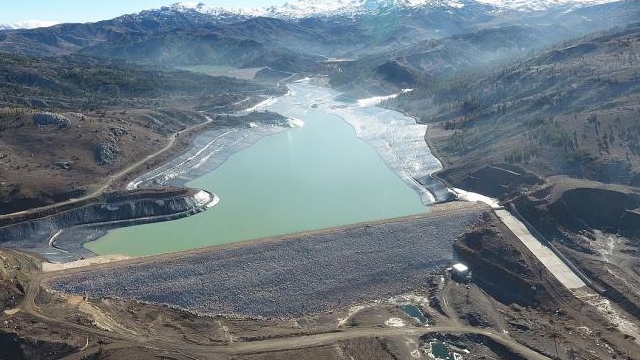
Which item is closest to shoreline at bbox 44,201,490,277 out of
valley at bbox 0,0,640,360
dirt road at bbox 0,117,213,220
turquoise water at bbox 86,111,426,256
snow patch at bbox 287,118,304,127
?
valley at bbox 0,0,640,360

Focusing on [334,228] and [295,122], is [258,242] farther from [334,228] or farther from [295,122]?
[295,122]

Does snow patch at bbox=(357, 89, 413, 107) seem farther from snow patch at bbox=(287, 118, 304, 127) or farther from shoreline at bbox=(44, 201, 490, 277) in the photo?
shoreline at bbox=(44, 201, 490, 277)

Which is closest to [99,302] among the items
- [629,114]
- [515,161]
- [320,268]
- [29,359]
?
[29,359]

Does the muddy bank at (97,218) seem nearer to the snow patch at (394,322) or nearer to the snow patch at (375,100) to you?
the snow patch at (394,322)

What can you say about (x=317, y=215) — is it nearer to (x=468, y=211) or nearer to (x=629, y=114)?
(x=468, y=211)

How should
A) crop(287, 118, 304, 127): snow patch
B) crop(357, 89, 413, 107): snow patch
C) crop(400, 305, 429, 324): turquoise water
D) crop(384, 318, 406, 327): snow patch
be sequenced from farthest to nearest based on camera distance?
crop(357, 89, 413, 107): snow patch → crop(287, 118, 304, 127): snow patch → crop(400, 305, 429, 324): turquoise water → crop(384, 318, 406, 327): snow patch

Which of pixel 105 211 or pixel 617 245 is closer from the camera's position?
pixel 617 245
